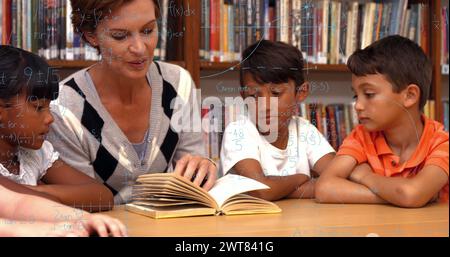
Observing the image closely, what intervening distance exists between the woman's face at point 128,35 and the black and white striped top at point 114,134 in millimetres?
98

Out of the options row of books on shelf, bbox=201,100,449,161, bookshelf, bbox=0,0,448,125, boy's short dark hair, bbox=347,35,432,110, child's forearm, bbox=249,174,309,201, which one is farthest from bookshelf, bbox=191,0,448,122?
child's forearm, bbox=249,174,309,201

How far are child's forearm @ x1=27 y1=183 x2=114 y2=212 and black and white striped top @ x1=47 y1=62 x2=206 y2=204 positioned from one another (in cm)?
15

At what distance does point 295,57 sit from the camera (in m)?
1.34

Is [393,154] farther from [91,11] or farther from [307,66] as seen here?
[91,11]

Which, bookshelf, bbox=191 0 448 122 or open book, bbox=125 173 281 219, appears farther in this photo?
bookshelf, bbox=191 0 448 122

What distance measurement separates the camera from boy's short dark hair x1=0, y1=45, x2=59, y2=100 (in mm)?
1093

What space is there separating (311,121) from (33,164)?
529 millimetres

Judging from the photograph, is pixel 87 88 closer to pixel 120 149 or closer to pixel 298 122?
pixel 120 149

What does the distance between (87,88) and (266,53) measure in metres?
0.36

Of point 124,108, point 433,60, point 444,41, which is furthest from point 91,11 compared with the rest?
point 444,41

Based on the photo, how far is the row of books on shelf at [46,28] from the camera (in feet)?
4.79

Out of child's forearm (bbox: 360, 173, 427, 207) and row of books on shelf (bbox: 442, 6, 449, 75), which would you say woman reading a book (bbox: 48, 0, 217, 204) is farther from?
row of books on shelf (bbox: 442, 6, 449, 75)

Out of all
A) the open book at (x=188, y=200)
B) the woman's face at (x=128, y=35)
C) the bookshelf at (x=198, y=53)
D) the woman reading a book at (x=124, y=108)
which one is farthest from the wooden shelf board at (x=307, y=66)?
the open book at (x=188, y=200)

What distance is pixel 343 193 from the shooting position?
1.25m
